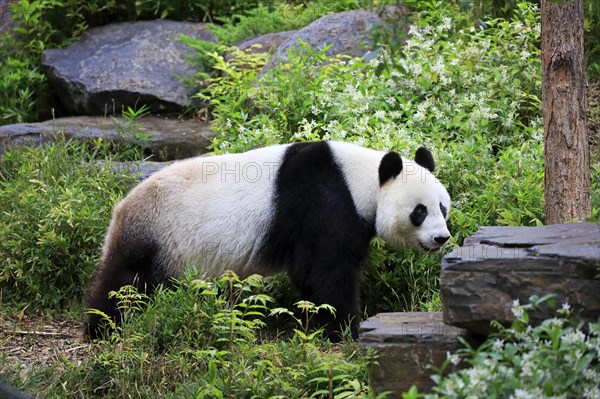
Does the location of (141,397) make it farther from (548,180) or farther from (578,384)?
(548,180)

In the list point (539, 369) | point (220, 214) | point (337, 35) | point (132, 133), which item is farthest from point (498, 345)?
point (337, 35)

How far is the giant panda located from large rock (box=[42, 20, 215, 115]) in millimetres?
4492

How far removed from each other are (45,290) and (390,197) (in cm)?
318

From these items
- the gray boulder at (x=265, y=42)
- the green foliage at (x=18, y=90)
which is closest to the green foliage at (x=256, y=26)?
the gray boulder at (x=265, y=42)

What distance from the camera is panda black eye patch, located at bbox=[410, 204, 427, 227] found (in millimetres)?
6199

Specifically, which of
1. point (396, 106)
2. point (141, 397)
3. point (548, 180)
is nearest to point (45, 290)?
point (141, 397)

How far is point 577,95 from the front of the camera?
21.2 ft

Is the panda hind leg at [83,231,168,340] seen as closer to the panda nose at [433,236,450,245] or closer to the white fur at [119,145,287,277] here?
the white fur at [119,145,287,277]

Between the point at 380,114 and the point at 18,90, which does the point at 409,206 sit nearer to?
the point at 380,114

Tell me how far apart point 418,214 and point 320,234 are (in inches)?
28.8

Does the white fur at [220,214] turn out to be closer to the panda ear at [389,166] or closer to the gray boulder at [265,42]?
the panda ear at [389,166]

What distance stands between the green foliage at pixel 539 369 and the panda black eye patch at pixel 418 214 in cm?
229

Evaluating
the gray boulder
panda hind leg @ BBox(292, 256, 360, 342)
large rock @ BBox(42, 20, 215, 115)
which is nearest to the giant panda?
panda hind leg @ BBox(292, 256, 360, 342)

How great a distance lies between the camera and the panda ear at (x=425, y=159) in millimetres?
6590
